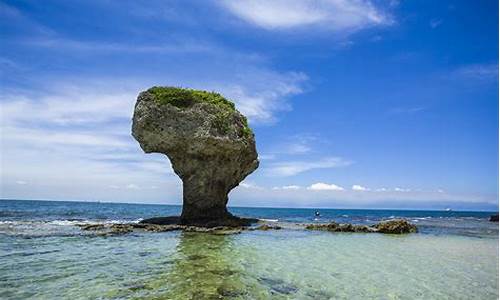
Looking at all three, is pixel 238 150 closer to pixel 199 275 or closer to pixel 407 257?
pixel 407 257

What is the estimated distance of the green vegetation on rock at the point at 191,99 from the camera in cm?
3055

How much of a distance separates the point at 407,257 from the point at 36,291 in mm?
14564

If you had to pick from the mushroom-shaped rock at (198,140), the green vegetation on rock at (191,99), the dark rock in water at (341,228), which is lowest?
the dark rock in water at (341,228)

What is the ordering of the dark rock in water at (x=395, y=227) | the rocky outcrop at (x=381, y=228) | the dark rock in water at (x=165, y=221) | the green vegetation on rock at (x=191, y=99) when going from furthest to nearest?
the rocky outcrop at (x=381, y=228) < the dark rock in water at (x=395, y=227) < the dark rock in water at (x=165, y=221) < the green vegetation on rock at (x=191, y=99)

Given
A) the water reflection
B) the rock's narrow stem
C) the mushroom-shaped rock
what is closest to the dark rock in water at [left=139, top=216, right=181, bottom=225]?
the rock's narrow stem

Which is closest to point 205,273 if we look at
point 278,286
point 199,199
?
point 278,286

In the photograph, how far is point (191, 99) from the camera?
31.2 meters

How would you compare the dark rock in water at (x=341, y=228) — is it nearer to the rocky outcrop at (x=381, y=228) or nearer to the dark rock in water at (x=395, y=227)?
the rocky outcrop at (x=381, y=228)

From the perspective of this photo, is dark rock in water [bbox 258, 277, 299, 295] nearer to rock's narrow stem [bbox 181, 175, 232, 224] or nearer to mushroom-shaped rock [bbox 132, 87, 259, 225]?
mushroom-shaped rock [bbox 132, 87, 259, 225]

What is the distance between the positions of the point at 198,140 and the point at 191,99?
11.0ft

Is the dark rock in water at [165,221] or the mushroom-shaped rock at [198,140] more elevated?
the mushroom-shaped rock at [198,140]

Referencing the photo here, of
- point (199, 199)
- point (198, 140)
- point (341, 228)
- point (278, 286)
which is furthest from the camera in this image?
point (341, 228)

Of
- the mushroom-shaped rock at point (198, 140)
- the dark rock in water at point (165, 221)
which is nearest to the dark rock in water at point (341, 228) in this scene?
the mushroom-shaped rock at point (198, 140)

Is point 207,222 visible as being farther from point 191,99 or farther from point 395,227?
point 395,227
